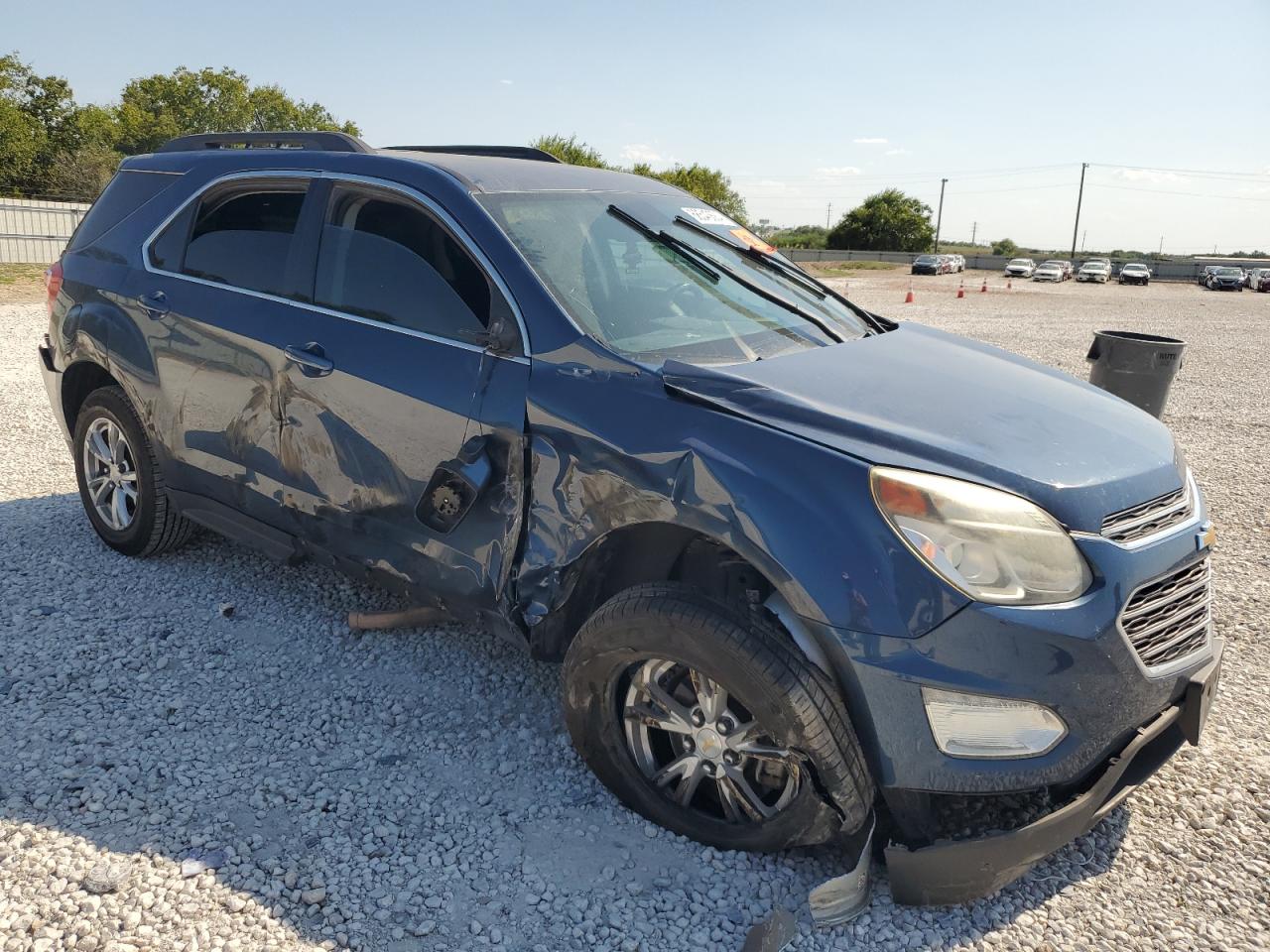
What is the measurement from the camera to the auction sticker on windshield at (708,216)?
3.96 metres

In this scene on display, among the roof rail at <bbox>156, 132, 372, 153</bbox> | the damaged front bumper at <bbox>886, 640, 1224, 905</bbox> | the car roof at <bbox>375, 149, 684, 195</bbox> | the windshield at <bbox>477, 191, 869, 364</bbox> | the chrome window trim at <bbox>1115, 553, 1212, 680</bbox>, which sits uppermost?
the roof rail at <bbox>156, 132, 372, 153</bbox>

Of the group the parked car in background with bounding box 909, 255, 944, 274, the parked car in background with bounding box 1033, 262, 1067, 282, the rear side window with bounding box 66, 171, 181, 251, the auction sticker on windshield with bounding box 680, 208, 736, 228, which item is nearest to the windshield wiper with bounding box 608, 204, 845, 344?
the auction sticker on windshield with bounding box 680, 208, 736, 228

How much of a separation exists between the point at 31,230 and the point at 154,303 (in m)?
22.8

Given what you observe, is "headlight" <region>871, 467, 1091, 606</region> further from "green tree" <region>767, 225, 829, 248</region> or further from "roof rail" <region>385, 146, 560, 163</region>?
"green tree" <region>767, 225, 829, 248</region>

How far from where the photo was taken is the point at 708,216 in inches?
160

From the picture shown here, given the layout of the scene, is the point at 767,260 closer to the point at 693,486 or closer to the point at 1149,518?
the point at 693,486

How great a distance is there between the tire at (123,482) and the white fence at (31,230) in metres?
19.9

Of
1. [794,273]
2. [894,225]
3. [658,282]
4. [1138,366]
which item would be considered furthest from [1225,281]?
[658,282]

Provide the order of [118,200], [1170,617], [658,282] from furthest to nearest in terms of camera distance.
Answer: [118,200] < [658,282] < [1170,617]

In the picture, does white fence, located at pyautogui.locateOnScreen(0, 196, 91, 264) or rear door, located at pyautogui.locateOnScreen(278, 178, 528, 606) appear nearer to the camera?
rear door, located at pyautogui.locateOnScreen(278, 178, 528, 606)

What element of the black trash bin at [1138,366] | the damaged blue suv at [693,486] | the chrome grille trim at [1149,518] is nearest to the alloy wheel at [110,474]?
the damaged blue suv at [693,486]

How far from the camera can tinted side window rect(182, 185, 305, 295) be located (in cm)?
374

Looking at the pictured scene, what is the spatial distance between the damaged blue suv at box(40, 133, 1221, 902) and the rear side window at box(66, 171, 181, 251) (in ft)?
0.68

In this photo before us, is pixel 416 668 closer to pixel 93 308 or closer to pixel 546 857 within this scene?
pixel 546 857
